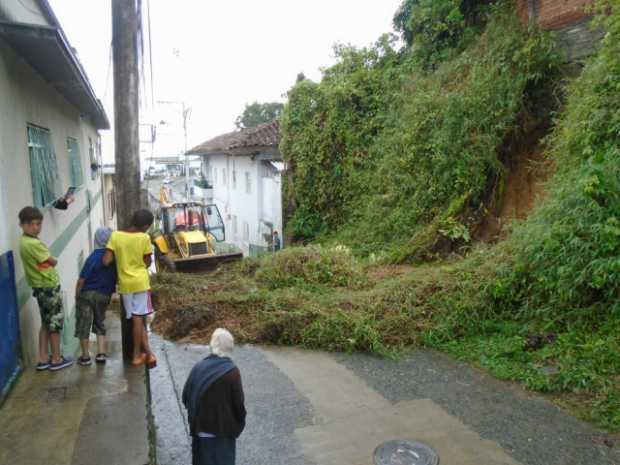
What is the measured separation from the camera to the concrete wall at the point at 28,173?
15.9 ft

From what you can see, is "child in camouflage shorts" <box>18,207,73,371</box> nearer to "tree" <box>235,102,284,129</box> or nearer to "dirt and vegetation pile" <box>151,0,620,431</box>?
"dirt and vegetation pile" <box>151,0,620,431</box>

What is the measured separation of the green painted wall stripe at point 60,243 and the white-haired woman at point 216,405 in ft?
9.34

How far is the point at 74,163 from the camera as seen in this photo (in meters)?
10.5

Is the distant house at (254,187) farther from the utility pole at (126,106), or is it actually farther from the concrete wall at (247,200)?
the utility pole at (126,106)

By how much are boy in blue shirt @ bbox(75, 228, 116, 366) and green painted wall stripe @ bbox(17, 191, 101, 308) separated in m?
0.57

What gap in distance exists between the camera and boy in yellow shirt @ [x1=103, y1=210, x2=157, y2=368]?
4.89 metres

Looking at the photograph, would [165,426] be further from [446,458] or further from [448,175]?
[448,175]

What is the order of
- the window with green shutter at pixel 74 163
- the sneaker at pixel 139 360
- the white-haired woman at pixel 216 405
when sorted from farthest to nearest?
the window with green shutter at pixel 74 163
the sneaker at pixel 139 360
the white-haired woman at pixel 216 405

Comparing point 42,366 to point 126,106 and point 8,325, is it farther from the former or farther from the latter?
point 126,106

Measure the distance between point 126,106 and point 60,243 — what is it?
12.7 feet

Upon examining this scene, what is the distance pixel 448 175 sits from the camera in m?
10.3

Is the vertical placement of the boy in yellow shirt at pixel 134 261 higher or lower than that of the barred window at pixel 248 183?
lower

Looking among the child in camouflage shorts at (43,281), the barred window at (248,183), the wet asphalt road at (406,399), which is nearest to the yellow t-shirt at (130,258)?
the child in camouflage shorts at (43,281)

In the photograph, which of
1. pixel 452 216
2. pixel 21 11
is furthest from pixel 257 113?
pixel 21 11
